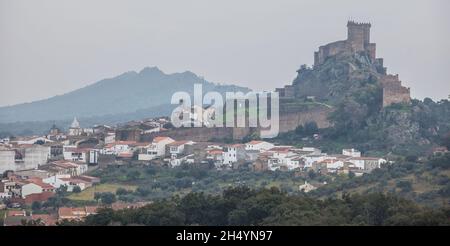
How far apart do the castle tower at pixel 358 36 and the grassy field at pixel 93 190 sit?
13.0 metres

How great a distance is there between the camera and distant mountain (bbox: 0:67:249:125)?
1401 inches

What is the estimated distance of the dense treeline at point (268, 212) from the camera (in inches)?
401

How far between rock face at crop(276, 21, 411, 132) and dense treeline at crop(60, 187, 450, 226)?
58.8 feet

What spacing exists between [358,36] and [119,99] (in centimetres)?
1412

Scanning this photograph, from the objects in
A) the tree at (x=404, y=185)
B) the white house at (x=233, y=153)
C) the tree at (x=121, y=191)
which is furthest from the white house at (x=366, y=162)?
the tree at (x=121, y=191)

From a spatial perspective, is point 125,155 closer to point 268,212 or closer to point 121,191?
point 121,191

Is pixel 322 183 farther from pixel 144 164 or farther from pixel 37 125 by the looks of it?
pixel 37 125

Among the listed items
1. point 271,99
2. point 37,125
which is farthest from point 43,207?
point 37,125

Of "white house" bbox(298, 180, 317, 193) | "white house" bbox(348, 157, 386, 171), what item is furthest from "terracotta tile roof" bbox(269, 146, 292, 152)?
"white house" bbox(298, 180, 317, 193)

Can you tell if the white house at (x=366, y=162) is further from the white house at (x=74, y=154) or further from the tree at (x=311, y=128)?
the white house at (x=74, y=154)

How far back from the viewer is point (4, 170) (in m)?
27.1

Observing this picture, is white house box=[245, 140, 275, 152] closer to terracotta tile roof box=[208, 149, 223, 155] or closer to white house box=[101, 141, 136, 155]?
terracotta tile roof box=[208, 149, 223, 155]
